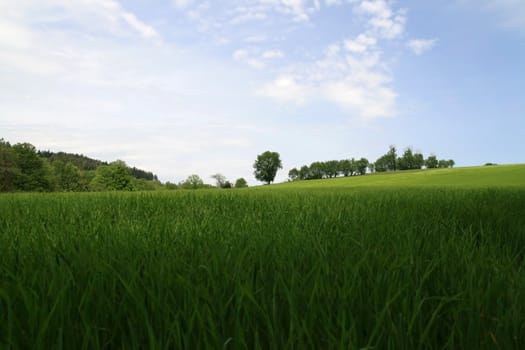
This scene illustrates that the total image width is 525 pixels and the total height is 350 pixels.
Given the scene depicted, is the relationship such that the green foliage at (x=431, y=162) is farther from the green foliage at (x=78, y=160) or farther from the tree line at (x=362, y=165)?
the green foliage at (x=78, y=160)

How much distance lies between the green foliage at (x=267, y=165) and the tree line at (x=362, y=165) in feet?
54.1

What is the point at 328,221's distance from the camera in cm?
292

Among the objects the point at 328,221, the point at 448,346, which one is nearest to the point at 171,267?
the point at 448,346

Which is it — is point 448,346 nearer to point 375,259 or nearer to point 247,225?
point 375,259

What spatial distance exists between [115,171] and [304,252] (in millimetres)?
63650

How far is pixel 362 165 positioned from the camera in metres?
117

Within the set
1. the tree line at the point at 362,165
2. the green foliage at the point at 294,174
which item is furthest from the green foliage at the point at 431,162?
the green foliage at the point at 294,174

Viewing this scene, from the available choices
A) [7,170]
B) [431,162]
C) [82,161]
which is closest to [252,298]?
[7,170]

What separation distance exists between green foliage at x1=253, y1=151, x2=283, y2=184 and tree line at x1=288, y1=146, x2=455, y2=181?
54.1ft

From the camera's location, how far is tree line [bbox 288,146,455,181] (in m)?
109

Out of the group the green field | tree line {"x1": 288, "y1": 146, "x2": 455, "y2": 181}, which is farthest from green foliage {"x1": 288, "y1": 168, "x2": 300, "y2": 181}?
the green field

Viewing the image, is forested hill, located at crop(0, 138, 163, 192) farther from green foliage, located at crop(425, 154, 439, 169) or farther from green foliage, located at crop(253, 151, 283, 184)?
green foliage, located at crop(425, 154, 439, 169)

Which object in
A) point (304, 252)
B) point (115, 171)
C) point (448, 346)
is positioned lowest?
point (448, 346)

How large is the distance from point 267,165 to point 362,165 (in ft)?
121
